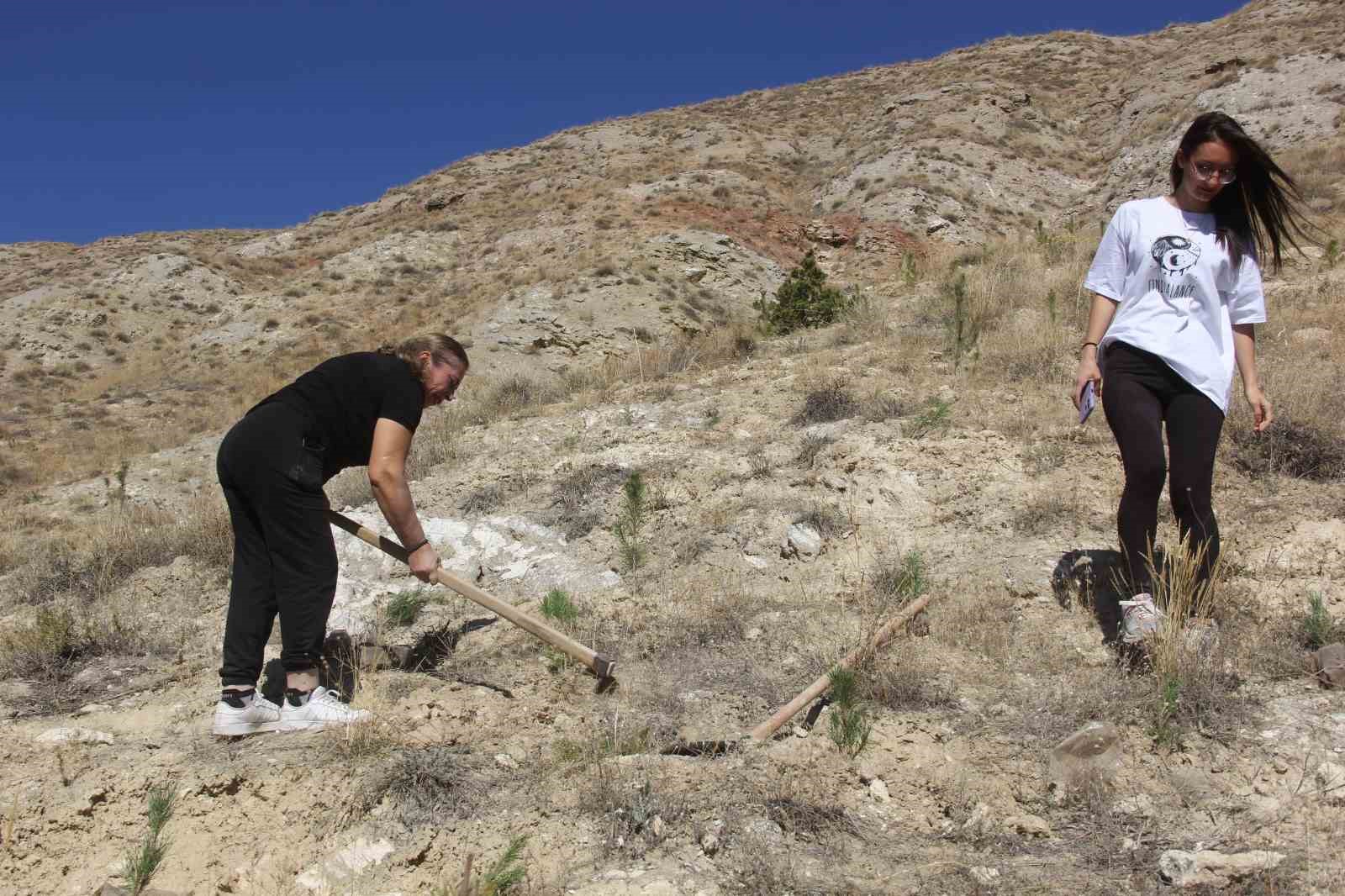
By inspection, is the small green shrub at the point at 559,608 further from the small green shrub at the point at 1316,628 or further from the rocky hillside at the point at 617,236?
the rocky hillside at the point at 617,236

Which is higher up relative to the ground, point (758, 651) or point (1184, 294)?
point (1184, 294)

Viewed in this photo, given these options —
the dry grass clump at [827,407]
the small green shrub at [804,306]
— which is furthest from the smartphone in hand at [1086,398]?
the small green shrub at [804,306]

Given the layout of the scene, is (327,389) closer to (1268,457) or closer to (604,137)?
(1268,457)

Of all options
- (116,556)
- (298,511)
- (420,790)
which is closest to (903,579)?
(420,790)

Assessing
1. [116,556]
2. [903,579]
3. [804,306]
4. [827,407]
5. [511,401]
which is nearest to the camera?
[903,579]

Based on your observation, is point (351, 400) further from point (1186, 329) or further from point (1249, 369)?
point (1249, 369)

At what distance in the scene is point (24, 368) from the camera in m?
18.6

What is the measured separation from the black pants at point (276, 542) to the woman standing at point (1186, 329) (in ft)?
9.09

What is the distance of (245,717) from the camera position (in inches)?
118

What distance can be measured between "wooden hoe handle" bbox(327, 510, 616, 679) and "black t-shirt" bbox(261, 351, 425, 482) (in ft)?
1.00

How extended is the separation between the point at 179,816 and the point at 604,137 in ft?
95.9

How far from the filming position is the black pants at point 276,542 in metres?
3.01

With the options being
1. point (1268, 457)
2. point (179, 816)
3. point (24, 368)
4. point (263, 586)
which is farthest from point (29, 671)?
point (24, 368)

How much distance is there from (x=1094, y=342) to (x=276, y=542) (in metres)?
3.07
